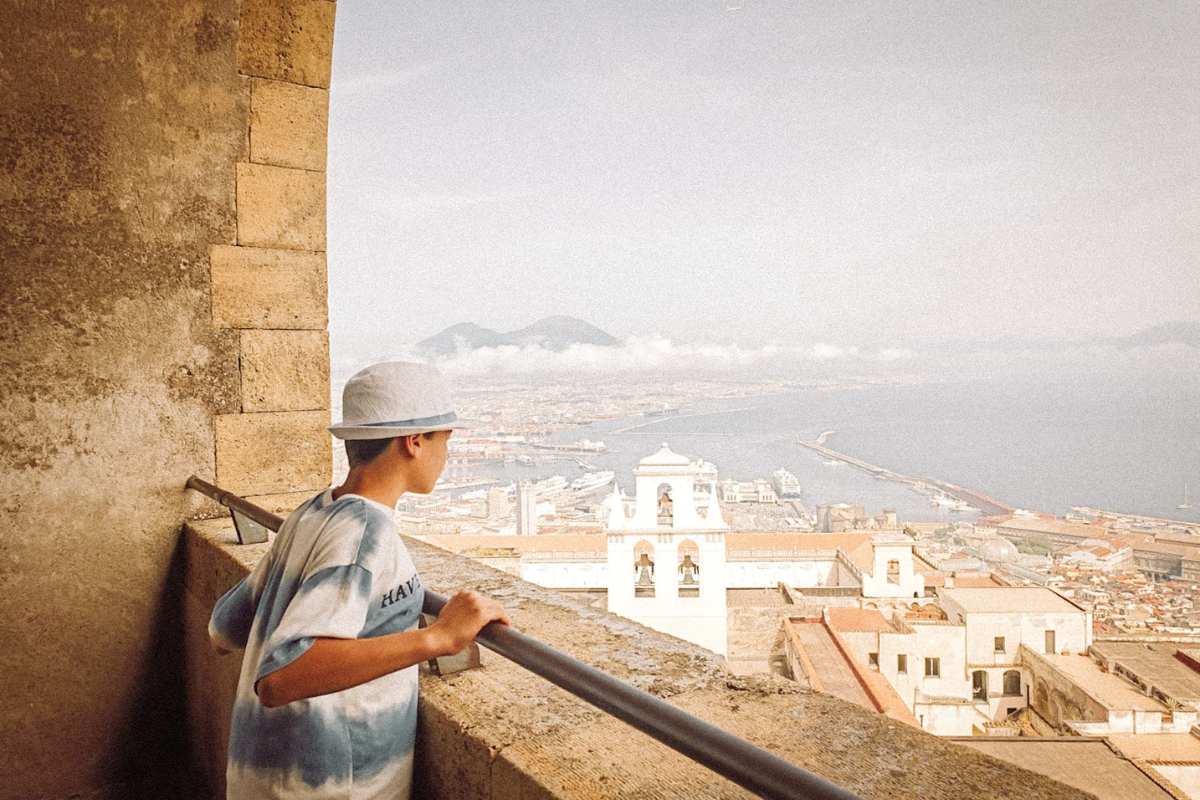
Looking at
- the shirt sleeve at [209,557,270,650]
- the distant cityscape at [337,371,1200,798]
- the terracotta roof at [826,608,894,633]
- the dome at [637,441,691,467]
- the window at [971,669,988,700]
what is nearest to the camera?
the shirt sleeve at [209,557,270,650]

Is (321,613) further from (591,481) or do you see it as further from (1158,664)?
(591,481)

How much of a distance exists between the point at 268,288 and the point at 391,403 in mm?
1698


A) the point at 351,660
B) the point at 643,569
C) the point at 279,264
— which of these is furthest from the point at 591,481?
the point at 351,660

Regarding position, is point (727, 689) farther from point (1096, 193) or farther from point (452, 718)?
point (1096, 193)

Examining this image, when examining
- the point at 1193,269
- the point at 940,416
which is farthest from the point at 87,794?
the point at 1193,269

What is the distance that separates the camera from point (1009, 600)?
12.9 metres

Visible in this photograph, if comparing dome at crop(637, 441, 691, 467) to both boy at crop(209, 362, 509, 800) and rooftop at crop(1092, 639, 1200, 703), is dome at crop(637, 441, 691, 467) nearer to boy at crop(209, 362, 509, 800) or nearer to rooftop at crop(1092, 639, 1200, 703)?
rooftop at crop(1092, 639, 1200, 703)

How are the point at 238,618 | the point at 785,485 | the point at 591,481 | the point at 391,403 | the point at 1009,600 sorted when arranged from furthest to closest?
the point at 785,485
the point at 591,481
the point at 1009,600
the point at 238,618
the point at 391,403

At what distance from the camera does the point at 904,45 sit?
141ft

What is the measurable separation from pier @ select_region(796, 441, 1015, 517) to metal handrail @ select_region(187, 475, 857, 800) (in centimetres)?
1625

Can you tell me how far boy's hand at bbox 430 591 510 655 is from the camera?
0.78 metres

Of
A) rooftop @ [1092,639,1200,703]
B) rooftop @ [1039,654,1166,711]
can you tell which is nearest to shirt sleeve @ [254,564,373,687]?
rooftop @ [1039,654,1166,711]

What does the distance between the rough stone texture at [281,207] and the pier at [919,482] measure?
15.3 meters

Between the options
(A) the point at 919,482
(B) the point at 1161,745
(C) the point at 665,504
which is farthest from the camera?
(A) the point at 919,482
